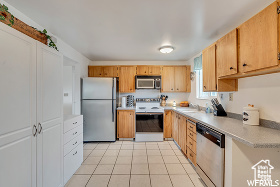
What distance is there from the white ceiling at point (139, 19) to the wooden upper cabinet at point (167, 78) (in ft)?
4.32

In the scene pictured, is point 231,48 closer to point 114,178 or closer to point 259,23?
point 259,23

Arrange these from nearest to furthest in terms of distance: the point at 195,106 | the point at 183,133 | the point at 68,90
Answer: the point at 183,133
the point at 68,90
the point at 195,106

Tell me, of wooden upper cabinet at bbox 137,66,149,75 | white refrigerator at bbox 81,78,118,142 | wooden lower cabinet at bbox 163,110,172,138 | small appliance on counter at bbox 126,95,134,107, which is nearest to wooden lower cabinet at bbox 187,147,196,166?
wooden lower cabinet at bbox 163,110,172,138

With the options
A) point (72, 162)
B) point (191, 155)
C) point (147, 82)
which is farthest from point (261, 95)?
point (72, 162)

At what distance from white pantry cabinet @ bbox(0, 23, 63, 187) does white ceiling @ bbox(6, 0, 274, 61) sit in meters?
0.59

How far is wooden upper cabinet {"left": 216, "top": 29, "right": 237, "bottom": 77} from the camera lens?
1725 millimetres

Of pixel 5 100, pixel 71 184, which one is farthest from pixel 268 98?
pixel 71 184

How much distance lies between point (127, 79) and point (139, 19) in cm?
225

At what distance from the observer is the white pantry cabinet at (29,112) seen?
1.06 metres

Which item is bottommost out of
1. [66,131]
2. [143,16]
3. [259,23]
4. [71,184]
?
[71,184]

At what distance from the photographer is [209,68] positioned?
235 cm

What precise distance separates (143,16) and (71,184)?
262cm

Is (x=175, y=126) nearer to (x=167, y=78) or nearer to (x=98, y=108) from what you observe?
(x=167, y=78)

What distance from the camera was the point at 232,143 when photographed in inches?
53.4
